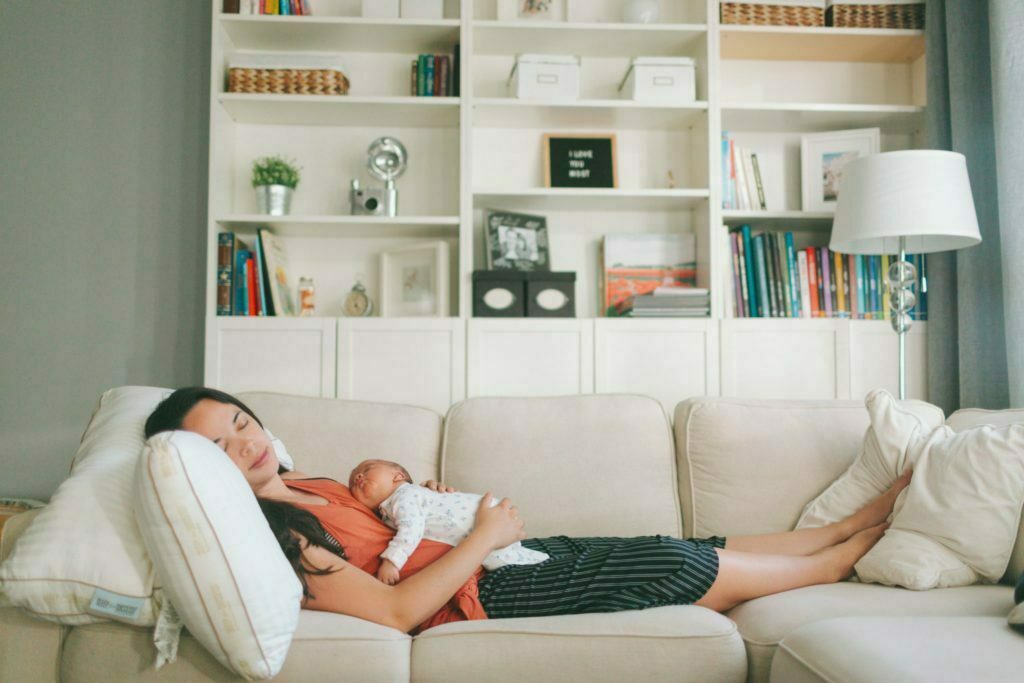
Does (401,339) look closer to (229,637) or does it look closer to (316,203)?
(316,203)

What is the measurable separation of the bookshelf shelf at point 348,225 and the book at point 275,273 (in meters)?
0.05

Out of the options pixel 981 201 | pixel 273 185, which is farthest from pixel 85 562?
pixel 981 201

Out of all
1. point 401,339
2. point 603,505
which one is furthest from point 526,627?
point 401,339

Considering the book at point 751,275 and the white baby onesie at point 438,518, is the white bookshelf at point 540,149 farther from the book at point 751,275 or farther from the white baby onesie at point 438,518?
the white baby onesie at point 438,518

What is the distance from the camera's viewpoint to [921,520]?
1645 millimetres

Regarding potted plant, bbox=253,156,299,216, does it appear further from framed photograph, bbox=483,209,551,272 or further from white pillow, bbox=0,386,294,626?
white pillow, bbox=0,386,294,626

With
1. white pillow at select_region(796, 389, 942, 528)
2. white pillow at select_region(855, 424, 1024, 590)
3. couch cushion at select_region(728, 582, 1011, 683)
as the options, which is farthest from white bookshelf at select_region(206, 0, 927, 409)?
couch cushion at select_region(728, 582, 1011, 683)

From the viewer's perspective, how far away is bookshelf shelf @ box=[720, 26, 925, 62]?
2814mm

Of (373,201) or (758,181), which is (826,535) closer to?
(758,181)

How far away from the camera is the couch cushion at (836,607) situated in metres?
1.40

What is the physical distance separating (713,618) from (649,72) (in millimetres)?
2030

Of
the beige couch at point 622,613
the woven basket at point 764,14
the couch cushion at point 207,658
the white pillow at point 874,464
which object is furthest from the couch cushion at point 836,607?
the woven basket at point 764,14

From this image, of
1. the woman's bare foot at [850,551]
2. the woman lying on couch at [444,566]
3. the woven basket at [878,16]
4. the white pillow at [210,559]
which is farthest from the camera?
the woven basket at [878,16]

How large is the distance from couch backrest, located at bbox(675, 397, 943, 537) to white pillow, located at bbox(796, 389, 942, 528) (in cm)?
7
